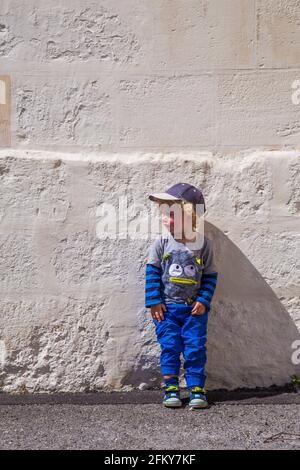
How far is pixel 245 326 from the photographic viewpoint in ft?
14.8

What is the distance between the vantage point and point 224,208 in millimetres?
4496

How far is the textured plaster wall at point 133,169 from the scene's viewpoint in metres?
4.47

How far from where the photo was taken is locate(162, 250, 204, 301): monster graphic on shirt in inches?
170

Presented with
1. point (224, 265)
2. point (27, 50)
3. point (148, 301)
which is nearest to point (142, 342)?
point (148, 301)

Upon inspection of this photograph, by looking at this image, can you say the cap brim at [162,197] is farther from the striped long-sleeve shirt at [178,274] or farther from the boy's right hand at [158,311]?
the boy's right hand at [158,311]

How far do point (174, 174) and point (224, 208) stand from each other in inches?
13.9

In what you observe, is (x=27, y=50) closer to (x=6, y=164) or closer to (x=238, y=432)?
(x=6, y=164)

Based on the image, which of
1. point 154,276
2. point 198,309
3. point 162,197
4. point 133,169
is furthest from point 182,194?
point 198,309

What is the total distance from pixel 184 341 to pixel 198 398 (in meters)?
0.32

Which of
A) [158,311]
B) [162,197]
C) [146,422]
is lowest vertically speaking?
[146,422]

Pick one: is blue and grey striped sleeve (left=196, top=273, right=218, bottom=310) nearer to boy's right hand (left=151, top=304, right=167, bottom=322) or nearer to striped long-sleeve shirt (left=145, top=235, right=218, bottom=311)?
striped long-sleeve shirt (left=145, top=235, right=218, bottom=311)

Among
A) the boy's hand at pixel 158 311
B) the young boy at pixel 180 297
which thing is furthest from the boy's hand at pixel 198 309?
the boy's hand at pixel 158 311

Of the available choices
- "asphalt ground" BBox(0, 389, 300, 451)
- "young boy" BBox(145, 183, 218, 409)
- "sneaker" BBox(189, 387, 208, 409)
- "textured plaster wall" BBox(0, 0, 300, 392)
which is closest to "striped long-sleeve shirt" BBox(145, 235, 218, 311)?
"young boy" BBox(145, 183, 218, 409)

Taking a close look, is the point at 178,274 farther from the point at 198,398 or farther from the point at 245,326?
the point at 198,398
